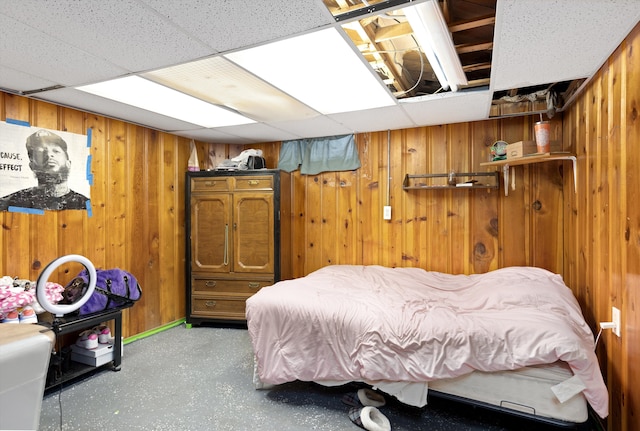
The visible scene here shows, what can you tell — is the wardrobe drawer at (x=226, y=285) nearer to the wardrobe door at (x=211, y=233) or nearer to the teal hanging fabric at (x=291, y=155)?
the wardrobe door at (x=211, y=233)

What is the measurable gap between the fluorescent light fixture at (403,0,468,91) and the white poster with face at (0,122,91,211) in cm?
276

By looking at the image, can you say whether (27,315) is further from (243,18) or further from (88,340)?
(243,18)

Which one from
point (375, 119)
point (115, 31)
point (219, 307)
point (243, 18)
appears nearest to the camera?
point (243, 18)

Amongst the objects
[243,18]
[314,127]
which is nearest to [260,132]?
[314,127]

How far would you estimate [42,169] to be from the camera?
258 centimetres

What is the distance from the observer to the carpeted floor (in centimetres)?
196

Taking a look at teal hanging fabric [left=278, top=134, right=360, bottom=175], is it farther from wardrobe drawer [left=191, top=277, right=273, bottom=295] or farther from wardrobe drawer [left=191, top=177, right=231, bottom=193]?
wardrobe drawer [left=191, top=277, right=273, bottom=295]

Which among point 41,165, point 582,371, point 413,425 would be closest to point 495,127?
point 582,371

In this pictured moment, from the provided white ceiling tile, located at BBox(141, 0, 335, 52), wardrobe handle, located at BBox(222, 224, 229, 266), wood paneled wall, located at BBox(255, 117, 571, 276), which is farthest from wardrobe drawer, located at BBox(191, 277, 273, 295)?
white ceiling tile, located at BBox(141, 0, 335, 52)

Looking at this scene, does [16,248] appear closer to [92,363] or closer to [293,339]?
[92,363]

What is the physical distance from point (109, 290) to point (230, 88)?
1.86 m

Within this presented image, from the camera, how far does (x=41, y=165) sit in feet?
8.45

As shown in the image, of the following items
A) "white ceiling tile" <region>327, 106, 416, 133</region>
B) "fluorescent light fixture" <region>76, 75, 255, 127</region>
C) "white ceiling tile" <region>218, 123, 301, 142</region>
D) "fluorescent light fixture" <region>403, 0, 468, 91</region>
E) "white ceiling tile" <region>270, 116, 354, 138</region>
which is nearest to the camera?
"fluorescent light fixture" <region>403, 0, 468, 91</region>

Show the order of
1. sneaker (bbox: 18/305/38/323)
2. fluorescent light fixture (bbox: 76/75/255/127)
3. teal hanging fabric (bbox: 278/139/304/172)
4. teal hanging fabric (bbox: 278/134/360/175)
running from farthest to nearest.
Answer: teal hanging fabric (bbox: 278/139/304/172), teal hanging fabric (bbox: 278/134/360/175), fluorescent light fixture (bbox: 76/75/255/127), sneaker (bbox: 18/305/38/323)
